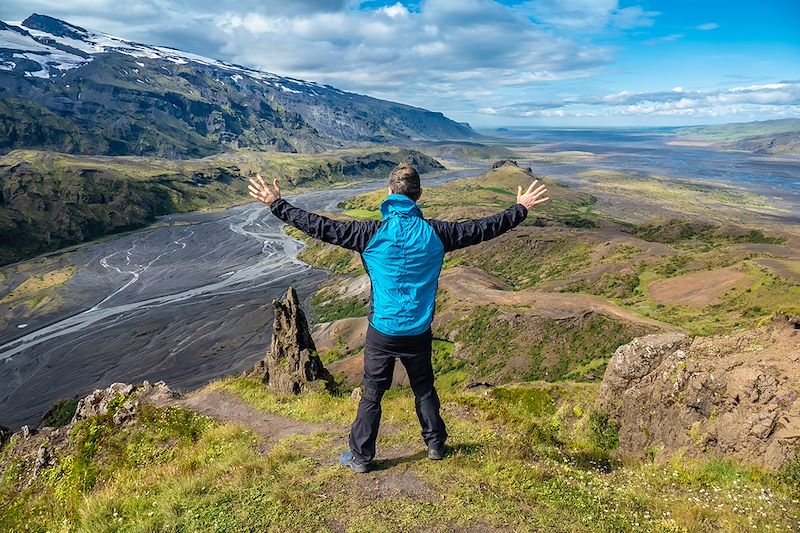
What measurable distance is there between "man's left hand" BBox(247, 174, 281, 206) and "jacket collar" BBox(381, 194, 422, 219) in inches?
72.2

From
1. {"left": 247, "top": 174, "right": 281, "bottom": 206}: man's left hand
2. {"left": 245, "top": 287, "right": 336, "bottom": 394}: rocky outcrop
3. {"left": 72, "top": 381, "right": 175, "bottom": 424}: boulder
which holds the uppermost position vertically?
{"left": 247, "top": 174, "right": 281, "bottom": 206}: man's left hand

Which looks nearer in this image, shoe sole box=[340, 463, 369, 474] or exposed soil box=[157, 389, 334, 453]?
shoe sole box=[340, 463, 369, 474]

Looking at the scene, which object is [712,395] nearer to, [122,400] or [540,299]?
[122,400]

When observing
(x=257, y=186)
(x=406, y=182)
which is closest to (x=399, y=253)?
(x=406, y=182)

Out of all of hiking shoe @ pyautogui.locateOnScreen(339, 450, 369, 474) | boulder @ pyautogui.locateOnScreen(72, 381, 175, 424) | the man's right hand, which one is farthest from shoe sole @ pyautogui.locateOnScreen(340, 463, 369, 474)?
boulder @ pyautogui.locateOnScreen(72, 381, 175, 424)

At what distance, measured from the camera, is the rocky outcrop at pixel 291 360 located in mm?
28786

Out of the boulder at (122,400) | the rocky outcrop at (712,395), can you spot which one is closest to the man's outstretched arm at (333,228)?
the rocky outcrop at (712,395)

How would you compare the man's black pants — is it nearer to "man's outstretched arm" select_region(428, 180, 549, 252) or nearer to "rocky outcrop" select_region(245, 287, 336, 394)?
"man's outstretched arm" select_region(428, 180, 549, 252)

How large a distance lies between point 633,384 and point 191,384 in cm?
7831

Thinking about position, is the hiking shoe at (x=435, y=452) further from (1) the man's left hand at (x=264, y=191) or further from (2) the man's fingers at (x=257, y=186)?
(2) the man's fingers at (x=257, y=186)

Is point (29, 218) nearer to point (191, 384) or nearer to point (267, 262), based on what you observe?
point (267, 262)

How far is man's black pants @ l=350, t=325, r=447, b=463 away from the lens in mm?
7383

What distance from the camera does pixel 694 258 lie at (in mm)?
88625

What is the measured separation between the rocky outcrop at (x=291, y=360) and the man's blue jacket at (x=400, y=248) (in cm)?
2137
